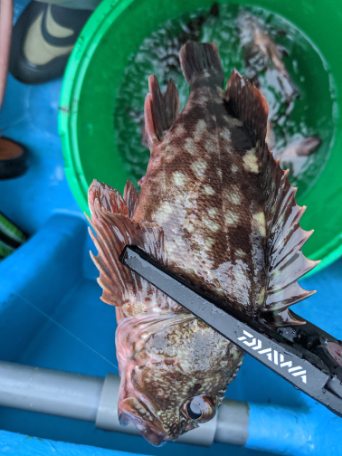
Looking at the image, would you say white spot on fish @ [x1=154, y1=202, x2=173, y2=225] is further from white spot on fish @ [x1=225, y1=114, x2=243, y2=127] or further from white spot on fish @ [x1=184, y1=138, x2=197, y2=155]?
white spot on fish @ [x1=225, y1=114, x2=243, y2=127]

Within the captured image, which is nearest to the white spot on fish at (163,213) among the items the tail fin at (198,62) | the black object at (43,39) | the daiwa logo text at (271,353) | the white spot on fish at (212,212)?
the white spot on fish at (212,212)

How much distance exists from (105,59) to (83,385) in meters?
1.17

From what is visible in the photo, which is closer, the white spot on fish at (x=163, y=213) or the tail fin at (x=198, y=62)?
the white spot on fish at (x=163, y=213)

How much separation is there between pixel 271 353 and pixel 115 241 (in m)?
0.44

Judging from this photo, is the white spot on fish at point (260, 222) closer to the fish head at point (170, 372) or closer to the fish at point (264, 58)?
the fish head at point (170, 372)

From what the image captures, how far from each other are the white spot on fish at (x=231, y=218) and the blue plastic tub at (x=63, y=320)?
0.71 meters

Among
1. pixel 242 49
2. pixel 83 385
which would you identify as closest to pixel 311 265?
pixel 83 385

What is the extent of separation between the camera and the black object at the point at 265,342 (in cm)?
86

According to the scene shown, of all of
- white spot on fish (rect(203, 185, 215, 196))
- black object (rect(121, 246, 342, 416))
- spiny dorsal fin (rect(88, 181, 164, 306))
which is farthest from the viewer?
white spot on fish (rect(203, 185, 215, 196))

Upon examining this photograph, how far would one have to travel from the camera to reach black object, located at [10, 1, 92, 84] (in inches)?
75.7

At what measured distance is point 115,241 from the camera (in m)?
0.99

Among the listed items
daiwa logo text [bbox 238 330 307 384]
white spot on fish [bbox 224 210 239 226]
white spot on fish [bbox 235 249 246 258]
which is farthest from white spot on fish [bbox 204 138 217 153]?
daiwa logo text [bbox 238 330 307 384]

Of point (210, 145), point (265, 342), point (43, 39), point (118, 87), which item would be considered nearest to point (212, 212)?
point (210, 145)

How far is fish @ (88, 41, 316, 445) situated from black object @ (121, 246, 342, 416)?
4cm
